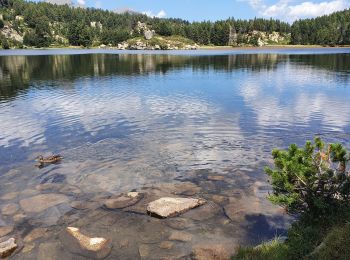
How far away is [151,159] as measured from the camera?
92.8 ft

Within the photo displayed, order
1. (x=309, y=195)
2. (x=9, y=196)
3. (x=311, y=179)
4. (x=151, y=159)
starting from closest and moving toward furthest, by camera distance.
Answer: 1. (x=311, y=179)
2. (x=309, y=195)
3. (x=9, y=196)
4. (x=151, y=159)

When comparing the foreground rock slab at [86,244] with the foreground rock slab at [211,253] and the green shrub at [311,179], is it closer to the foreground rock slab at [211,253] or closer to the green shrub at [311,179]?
the foreground rock slab at [211,253]

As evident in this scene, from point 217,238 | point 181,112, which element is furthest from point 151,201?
point 181,112

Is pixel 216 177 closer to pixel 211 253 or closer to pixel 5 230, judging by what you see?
pixel 211 253

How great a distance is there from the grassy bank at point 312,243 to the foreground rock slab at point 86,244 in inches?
239

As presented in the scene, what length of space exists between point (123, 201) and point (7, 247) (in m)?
6.88

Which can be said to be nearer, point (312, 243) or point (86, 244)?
point (312, 243)

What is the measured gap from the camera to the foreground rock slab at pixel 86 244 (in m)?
16.2

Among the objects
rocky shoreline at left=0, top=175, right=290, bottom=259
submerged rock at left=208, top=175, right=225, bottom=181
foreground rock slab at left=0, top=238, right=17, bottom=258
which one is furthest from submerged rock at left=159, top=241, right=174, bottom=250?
submerged rock at left=208, top=175, right=225, bottom=181

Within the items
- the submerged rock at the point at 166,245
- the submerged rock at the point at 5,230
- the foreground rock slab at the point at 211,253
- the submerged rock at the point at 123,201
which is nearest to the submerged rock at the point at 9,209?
the submerged rock at the point at 5,230

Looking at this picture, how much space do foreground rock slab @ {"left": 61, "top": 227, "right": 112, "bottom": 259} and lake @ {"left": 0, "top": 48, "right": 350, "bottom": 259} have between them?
0.37 meters

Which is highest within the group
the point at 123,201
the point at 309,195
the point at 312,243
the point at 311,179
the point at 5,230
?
the point at 311,179

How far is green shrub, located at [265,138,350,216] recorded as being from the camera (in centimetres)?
1460

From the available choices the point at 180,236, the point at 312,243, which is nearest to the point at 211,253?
the point at 180,236
